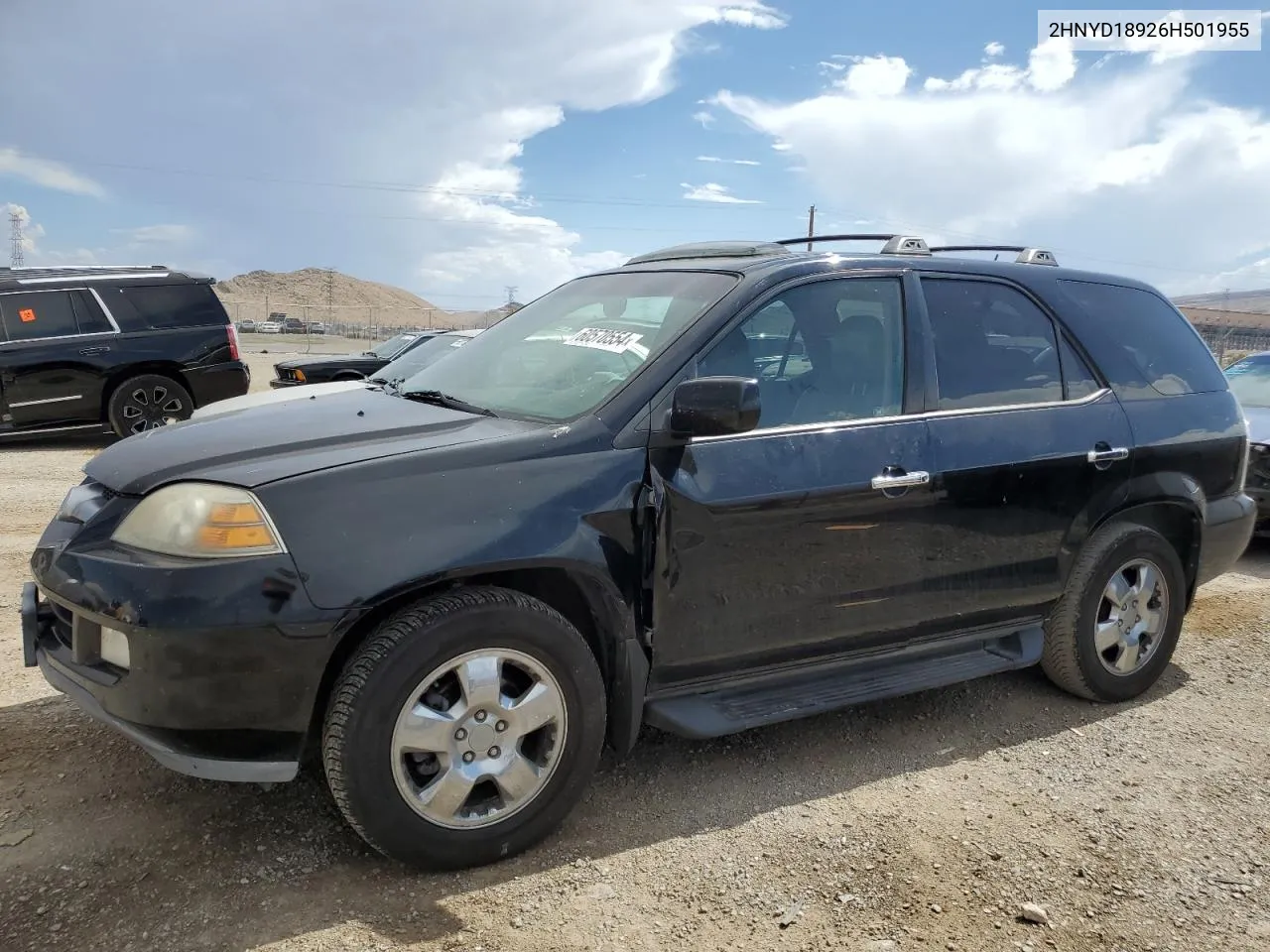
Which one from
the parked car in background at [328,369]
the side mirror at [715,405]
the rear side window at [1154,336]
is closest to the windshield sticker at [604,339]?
the side mirror at [715,405]

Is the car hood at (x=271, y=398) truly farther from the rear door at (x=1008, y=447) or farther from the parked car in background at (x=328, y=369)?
the parked car in background at (x=328, y=369)

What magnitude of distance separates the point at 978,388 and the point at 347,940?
9.53 feet

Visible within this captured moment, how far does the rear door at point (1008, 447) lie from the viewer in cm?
356

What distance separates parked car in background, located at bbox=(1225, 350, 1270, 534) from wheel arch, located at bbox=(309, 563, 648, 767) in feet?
14.4

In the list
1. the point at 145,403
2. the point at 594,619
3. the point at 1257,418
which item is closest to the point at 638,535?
the point at 594,619

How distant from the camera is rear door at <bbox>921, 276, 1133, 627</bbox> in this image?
3.56 metres

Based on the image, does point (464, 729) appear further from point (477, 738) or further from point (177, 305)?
point (177, 305)

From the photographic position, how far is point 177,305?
10664mm

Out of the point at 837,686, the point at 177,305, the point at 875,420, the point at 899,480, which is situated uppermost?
the point at 177,305

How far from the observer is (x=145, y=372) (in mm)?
10445

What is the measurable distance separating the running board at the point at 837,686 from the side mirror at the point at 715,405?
36.1 inches

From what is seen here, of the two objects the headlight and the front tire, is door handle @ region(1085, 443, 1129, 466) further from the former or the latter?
the headlight

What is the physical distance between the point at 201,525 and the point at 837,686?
85.3 inches

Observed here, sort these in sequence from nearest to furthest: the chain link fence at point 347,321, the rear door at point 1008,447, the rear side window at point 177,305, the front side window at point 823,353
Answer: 1. the front side window at point 823,353
2. the rear door at point 1008,447
3. the rear side window at point 177,305
4. the chain link fence at point 347,321
